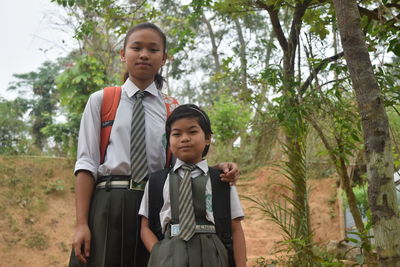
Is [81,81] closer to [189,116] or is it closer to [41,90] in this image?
[189,116]

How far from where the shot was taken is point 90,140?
1.88 m

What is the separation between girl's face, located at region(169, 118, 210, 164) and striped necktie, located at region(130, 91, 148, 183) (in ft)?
0.49

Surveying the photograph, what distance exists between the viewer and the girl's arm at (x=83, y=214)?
69.7 inches

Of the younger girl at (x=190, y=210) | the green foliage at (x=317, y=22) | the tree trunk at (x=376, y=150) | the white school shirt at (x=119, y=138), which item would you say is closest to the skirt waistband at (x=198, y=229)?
the younger girl at (x=190, y=210)

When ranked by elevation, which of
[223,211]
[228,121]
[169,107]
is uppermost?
[228,121]

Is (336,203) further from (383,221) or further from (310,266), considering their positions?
(383,221)

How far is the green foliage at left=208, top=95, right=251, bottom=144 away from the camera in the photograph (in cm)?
1104

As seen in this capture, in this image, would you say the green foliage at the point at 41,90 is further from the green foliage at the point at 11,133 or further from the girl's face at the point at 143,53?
the girl's face at the point at 143,53

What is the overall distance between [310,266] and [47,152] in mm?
8302

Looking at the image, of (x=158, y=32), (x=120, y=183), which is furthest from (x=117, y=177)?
(x=158, y=32)

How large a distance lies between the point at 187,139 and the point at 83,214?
1.76 feet

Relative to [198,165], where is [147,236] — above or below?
below

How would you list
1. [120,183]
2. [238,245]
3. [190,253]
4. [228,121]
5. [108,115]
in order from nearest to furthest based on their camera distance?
1. [190,253]
2. [238,245]
3. [120,183]
4. [108,115]
5. [228,121]

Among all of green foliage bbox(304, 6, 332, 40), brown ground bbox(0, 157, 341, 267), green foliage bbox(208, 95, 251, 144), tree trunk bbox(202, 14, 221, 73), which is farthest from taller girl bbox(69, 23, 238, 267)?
tree trunk bbox(202, 14, 221, 73)
